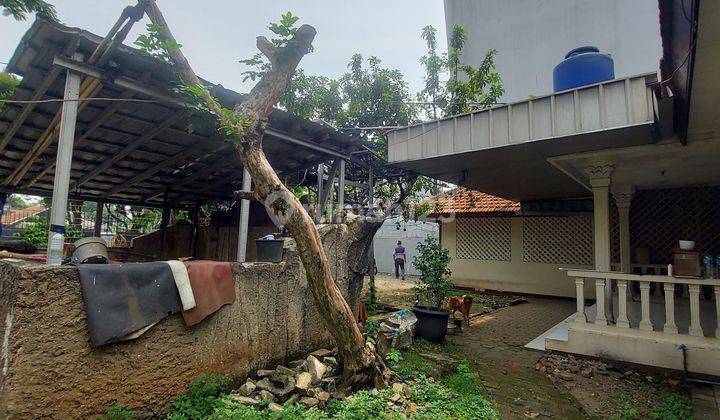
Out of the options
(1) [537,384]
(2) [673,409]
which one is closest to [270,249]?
(1) [537,384]

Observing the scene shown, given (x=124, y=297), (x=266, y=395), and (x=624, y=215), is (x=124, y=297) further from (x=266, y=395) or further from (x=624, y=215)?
(x=624, y=215)

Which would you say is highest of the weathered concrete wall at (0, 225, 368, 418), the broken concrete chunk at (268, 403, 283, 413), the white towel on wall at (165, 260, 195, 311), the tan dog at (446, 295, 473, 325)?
the white towel on wall at (165, 260, 195, 311)

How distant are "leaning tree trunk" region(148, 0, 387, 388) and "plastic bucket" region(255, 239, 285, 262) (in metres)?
0.79

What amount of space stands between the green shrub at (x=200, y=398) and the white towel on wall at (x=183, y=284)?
639 mm

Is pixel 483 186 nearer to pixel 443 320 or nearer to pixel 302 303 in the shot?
pixel 443 320

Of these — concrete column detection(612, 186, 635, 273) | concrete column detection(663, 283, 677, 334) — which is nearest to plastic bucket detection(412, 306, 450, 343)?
concrete column detection(663, 283, 677, 334)

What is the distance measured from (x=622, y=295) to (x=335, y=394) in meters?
3.74

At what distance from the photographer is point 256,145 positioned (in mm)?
3164

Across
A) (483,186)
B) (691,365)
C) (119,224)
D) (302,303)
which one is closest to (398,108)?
(483,186)

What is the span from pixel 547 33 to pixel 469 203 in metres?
6.61

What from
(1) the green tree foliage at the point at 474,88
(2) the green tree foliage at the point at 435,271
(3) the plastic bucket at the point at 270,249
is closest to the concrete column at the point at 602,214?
(2) the green tree foliage at the point at 435,271

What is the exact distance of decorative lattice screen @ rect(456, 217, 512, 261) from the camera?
10.3 m

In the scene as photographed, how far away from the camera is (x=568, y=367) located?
4215mm

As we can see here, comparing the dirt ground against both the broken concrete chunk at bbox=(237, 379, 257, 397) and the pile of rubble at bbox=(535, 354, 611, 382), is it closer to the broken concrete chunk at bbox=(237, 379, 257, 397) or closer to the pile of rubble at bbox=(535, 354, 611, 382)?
the pile of rubble at bbox=(535, 354, 611, 382)
